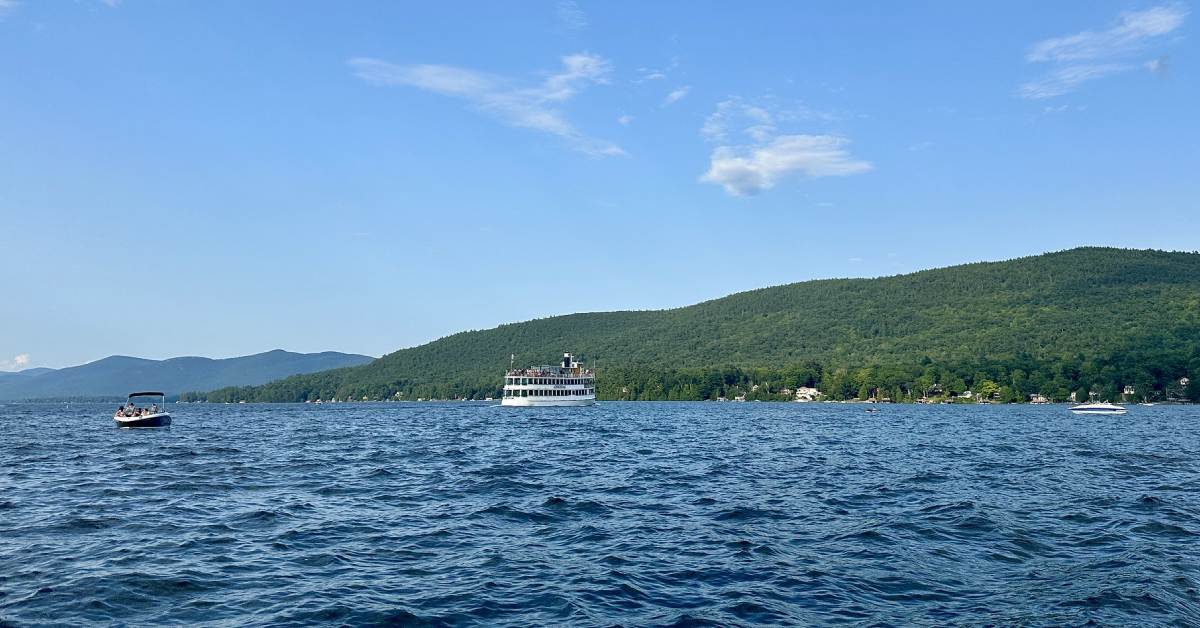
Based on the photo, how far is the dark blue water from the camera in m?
19.4

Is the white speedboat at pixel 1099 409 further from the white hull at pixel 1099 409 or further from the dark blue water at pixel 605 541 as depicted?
the dark blue water at pixel 605 541

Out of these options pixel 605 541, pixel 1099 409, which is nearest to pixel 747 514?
pixel 605 541

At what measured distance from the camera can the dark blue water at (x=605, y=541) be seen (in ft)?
63.6

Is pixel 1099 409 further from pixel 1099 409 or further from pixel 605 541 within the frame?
pixel 605 541

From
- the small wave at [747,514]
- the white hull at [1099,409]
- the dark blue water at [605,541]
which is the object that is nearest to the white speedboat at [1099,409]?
the white hull at [1099,409]

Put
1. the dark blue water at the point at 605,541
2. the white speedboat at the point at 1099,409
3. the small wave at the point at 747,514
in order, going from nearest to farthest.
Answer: the dark blue water at the point at 605,541 → the small wave at the point at 747,514 → the white speedboat at the point at 1099,409

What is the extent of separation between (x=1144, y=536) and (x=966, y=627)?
49.1 feet

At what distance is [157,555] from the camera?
24906 mm

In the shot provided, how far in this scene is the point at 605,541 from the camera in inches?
1081

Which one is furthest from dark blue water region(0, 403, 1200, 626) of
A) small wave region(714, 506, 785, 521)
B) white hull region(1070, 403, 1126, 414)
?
white hull region(1070, 403, 1126, 414)

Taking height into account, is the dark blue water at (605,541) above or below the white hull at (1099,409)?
below

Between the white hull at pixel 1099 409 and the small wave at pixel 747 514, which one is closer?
the small wave at pixel 747 514

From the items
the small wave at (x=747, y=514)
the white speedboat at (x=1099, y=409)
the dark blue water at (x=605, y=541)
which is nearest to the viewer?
the dark blue water at (x=605, y=541)

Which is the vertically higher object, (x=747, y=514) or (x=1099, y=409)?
(x=1099, y=409)
